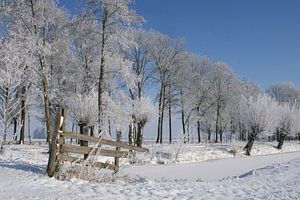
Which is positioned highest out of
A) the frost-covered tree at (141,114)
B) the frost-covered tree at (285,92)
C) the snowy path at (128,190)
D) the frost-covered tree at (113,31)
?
the frost-covered tree at (285,92)

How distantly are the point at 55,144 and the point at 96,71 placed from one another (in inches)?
592

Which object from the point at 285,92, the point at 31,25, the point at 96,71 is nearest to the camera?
the point at 31,25

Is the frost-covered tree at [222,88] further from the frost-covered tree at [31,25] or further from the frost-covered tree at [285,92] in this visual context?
the frost-covered tree at [31,25]

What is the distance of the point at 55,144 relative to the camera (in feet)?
31.3

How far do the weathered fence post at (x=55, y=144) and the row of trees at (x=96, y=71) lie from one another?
1397 millimetres

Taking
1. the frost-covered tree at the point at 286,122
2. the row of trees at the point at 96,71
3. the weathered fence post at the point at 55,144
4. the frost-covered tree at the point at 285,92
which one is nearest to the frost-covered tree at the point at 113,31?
the row of trees at the point at 96,71

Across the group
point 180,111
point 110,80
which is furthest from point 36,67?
point 180,111

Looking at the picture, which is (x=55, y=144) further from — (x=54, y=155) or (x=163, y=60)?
(x=163, y=60)

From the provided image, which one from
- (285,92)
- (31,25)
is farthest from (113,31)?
(285,92)

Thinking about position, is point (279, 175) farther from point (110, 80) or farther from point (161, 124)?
point (161, 124)

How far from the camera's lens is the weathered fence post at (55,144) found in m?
9.38

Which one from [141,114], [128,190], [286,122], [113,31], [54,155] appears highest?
[113,31]

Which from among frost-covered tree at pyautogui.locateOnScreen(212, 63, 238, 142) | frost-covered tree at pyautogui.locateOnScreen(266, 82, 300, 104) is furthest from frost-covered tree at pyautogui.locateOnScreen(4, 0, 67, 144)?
frost-covered tree at pyautogui.locateOnScreen(266, 82, 300, 104)

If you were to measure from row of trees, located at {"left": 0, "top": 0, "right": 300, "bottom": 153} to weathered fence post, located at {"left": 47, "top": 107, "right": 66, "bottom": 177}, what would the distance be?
1.40 metres
